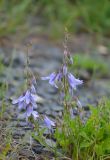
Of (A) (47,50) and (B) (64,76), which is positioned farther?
(A) (47,50)

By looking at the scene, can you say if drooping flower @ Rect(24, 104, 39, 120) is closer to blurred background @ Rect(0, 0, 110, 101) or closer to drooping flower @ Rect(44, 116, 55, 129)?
drooping flower @ Rect(44, 116, 55, 129)

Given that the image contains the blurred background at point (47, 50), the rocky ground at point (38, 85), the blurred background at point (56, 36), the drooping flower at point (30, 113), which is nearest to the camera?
the drooping flower at point (30, 113)

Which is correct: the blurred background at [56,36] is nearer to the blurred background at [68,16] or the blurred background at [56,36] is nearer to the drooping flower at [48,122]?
the blurred background at [68,16]

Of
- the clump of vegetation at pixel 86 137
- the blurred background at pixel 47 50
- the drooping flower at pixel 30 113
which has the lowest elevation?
the clump of vegetation at pixel 86 137

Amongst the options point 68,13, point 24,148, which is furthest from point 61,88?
point 68,13

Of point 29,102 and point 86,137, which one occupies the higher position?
point 29,102

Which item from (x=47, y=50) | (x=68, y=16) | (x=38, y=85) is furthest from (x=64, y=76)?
(x=68, y=16)

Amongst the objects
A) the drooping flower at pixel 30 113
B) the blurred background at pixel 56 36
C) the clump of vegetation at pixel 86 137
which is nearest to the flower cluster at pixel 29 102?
the drooping flower at pixel 30 113

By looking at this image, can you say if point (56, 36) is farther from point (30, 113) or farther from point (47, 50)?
point (30, 113)

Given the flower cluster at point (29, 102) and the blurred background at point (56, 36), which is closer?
the flower cluster at point (29, 102)
